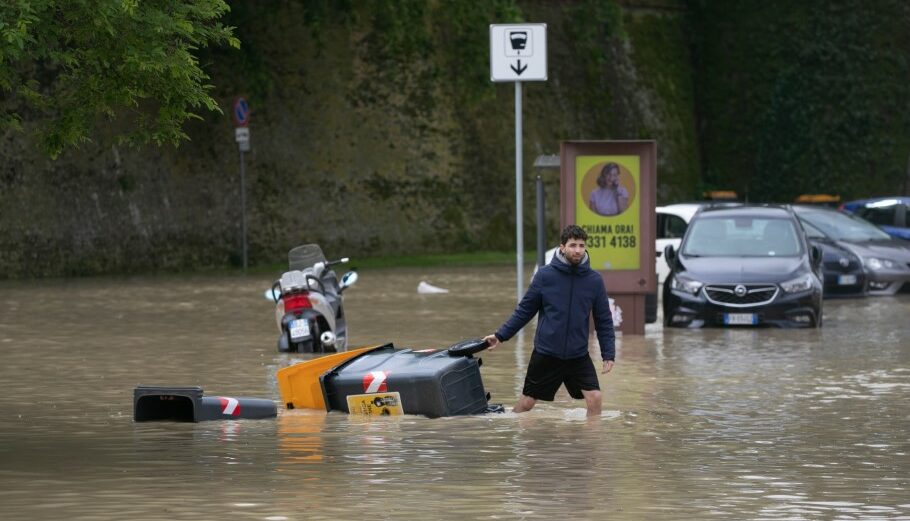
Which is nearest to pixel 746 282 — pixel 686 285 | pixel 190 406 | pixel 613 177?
pixel 686 285

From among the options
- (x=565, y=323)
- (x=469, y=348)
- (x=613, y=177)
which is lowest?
(x=469, y=348)

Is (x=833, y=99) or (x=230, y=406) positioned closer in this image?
(x=230, y=406)

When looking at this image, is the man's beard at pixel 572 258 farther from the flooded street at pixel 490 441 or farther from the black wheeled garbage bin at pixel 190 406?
the black wheeled garbage bin at pixel 190 406

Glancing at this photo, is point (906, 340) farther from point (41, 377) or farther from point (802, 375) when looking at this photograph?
point (41, 377)

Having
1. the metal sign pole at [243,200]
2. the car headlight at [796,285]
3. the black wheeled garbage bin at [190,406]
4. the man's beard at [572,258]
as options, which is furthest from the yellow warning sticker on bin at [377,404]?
the metal sign pole at [243,200]

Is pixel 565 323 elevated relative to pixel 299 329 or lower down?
elevated

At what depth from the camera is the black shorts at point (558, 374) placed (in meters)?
14.2

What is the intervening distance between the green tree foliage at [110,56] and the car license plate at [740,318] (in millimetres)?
10927

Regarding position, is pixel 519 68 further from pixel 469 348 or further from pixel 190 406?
pixel 190 406

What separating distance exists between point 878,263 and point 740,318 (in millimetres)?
8081

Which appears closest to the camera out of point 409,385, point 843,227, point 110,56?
point 110,56

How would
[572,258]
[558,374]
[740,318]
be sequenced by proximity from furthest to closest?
1. [740,318]
2. [558,374]
3. [572,258]

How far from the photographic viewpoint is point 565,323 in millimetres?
14117

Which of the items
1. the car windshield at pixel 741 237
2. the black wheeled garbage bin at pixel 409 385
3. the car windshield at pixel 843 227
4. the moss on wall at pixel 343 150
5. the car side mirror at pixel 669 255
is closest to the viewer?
the black wheeled garbage bin at pixel 409 385
